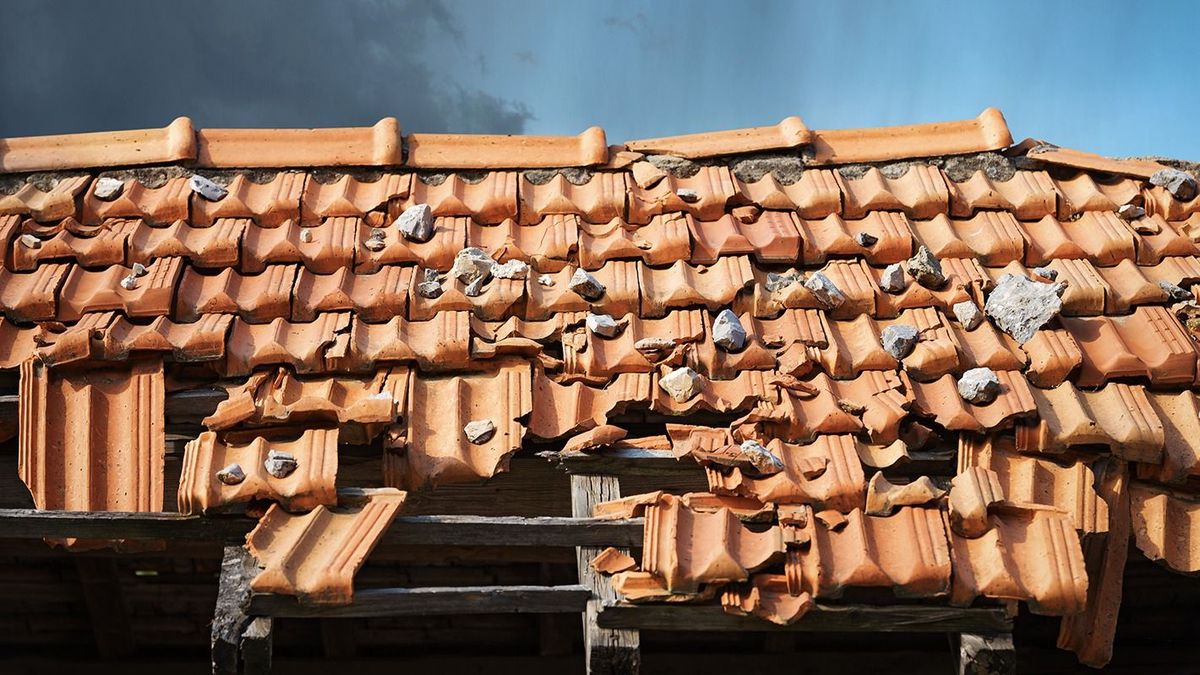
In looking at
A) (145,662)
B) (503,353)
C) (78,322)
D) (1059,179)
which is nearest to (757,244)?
(503,353)

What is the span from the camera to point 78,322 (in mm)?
4445

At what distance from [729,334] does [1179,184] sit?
2.40m

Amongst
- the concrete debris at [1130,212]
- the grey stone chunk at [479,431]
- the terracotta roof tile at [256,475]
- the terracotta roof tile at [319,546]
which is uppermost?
the concrete debris at [1130,212]

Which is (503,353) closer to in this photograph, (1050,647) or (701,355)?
(701,355)

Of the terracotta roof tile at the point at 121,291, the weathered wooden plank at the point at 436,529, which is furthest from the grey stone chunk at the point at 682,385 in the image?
the terracotta roof tile at the point at 121,291

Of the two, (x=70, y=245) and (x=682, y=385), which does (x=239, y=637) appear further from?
(x=70, y=245)

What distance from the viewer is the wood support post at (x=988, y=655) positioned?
336 cm

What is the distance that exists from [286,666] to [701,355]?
2628 millimetres

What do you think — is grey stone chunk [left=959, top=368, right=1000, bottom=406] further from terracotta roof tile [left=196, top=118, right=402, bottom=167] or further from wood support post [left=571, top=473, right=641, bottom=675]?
terracotta roof tile [left=196, top=118, right=402, bottom=167]

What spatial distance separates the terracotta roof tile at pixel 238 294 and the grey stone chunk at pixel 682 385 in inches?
57.9

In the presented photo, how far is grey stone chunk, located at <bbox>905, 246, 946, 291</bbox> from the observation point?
4.75m

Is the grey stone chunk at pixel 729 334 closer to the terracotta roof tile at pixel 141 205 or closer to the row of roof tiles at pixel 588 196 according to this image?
the row of roof tiles at pixel 588 196

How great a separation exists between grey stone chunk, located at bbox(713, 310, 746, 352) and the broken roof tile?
1.54m

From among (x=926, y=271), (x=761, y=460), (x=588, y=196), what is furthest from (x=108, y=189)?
(x=926, y=271)
